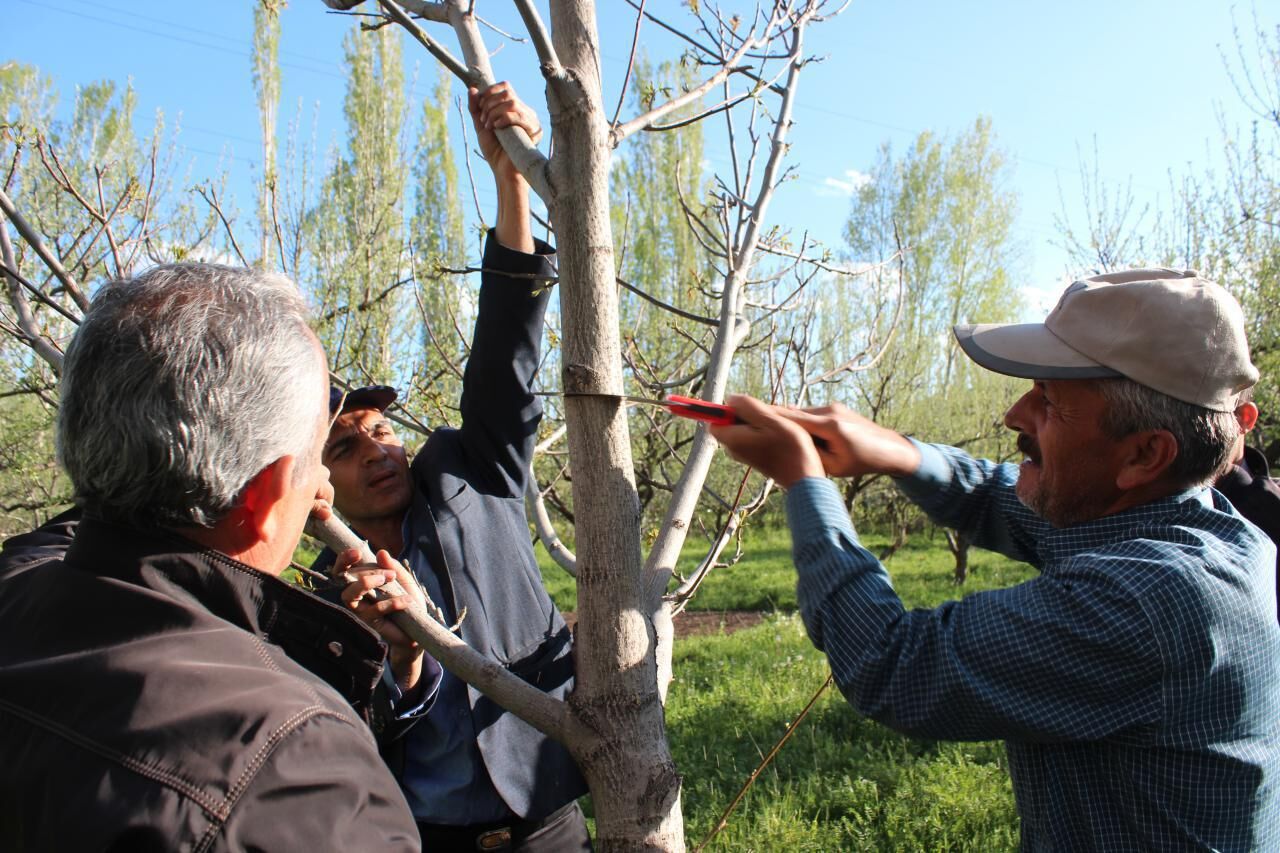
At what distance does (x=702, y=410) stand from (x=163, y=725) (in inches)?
36.7

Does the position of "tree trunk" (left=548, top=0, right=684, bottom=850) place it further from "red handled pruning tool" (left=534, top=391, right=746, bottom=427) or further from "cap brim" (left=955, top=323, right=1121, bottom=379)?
"cap brim" (left=955, top=323, right=1121, bottom=379)

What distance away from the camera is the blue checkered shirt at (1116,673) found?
48.3 inches

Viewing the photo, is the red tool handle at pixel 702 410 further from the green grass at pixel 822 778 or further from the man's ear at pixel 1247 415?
the green grass at pixel 822 778

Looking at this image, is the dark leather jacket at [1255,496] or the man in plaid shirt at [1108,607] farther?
the dark leather jacket at [1255,496]

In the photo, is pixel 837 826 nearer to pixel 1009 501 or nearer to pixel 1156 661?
pixel 1009 501

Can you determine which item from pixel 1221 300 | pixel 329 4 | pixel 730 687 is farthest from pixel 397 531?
pixel 730 687

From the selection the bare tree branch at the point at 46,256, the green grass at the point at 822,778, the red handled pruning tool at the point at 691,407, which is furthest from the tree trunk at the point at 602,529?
the green grass at the point at 822,778

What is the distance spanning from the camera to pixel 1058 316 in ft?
4.88

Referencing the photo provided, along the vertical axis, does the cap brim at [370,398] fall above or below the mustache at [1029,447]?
above

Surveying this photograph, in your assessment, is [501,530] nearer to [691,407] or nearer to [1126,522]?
[691,407]

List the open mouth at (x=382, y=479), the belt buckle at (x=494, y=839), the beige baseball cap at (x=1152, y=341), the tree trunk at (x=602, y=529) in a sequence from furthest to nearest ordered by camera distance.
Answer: the open mouth at (x=382, y=479) → the belt buckle at (x=494, y=839) → the tree trunk at (x=602, y=529) → the beige baseball cap at (x=1152, y=341)

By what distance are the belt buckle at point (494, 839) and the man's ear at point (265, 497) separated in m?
0.96

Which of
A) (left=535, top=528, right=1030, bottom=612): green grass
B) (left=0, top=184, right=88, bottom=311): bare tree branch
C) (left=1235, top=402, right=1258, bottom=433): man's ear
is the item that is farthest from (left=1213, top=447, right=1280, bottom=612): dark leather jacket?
(left=535, top=528, right=1030, bottom=612): green grass

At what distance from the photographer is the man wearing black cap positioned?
1783 mm
